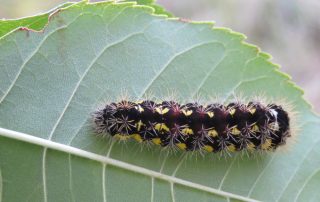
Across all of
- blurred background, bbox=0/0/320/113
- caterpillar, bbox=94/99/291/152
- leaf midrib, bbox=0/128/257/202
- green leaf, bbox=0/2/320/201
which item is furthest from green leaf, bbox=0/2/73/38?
blurred background, bbox=0/0/320/113

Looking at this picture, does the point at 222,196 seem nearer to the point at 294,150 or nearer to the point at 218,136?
the point at 218,136

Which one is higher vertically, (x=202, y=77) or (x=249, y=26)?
(x=249, y=26)

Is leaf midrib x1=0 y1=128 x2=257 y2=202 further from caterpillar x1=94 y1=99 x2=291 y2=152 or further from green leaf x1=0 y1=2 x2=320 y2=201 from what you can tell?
caterpillar x1=94 y1=99 x2=291 y2=152

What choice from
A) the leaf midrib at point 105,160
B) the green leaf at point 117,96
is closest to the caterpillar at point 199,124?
the green leaf at point 117,96

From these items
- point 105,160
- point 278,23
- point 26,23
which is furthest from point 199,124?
point 278,23

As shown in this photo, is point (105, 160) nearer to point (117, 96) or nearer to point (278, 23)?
point (117, 96)

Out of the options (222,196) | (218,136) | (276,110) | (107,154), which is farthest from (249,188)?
(107,154)
